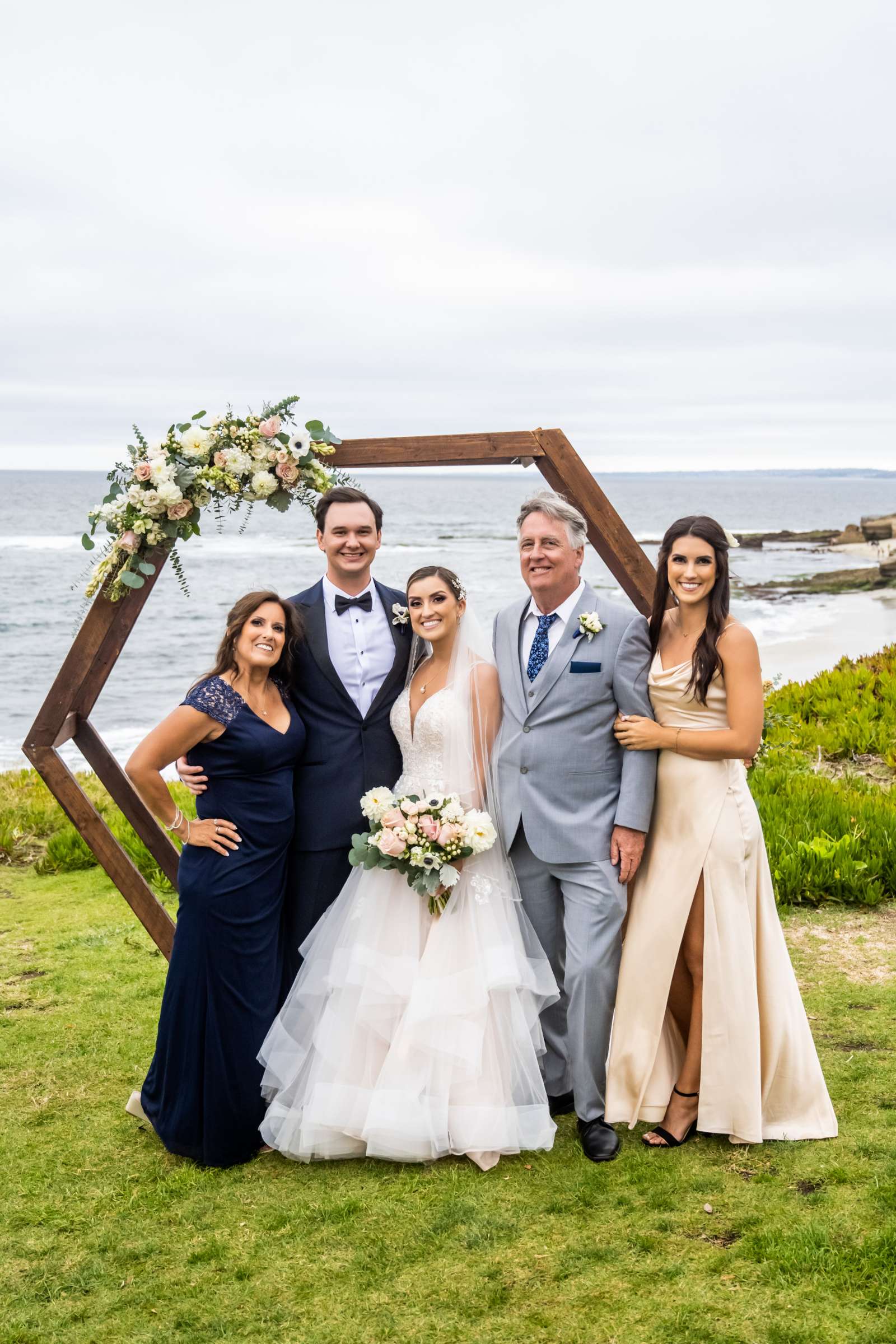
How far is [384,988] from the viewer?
4141mm

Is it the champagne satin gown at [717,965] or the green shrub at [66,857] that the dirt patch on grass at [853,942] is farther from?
the green shrub at [66,857]

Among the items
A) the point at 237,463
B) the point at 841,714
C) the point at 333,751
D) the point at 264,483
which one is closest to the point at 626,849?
the point at 333,751

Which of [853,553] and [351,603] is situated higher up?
[853,553]

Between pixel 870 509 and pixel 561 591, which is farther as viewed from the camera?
pixel 870 509

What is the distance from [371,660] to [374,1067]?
5.33 feet

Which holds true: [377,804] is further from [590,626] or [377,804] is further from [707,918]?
[707,918]

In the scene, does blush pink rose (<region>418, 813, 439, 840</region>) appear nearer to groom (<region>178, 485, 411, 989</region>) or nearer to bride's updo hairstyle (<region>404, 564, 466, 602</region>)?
groom (<region>178, 485, 411, 989</region>)

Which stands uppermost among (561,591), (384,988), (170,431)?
(170,431)

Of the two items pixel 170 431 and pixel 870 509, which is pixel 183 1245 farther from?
pixel 870 509

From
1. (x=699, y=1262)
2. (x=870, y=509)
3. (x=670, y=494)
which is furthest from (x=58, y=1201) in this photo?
(x=670, y=494)

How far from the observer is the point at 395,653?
468cm

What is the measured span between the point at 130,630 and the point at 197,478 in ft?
2.42

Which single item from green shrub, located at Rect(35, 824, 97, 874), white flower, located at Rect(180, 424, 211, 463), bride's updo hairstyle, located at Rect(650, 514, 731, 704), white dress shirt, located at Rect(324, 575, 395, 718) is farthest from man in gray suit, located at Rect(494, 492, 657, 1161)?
green shrub, located at Rect(35, 824, 97, 874)

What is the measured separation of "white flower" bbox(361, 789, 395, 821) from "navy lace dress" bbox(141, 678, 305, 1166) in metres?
0.35
